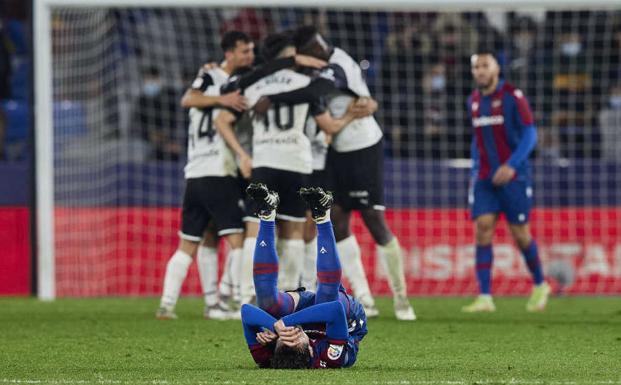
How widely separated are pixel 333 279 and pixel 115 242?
7.48 meters

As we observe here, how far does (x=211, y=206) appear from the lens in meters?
9.79

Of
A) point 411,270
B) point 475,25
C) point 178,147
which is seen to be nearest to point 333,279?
point 411,270

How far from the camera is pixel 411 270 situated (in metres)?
13.8

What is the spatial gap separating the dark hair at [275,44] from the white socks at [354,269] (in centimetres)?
156

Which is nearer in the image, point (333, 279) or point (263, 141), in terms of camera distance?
point (333, 279)

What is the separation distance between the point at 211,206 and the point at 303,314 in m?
3.66

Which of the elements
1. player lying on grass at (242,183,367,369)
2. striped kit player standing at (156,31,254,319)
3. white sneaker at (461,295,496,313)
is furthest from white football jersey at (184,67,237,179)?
player lying on grass at (242,183,367,369)

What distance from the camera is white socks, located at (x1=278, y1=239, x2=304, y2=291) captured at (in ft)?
31.8

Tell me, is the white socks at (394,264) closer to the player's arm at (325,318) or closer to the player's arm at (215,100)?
the player's arm at (215,100)

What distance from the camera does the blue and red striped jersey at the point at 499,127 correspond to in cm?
1113

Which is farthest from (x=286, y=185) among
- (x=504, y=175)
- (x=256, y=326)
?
(x=256, y=326)

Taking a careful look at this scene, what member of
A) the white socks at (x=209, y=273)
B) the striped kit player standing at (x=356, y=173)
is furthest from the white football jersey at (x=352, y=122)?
the white socks at (x=209, y=273)

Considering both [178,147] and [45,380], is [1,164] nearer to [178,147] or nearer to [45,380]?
[178,147]

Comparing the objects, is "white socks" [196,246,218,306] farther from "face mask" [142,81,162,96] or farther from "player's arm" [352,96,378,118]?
"face mask" [142,81,162,96]
